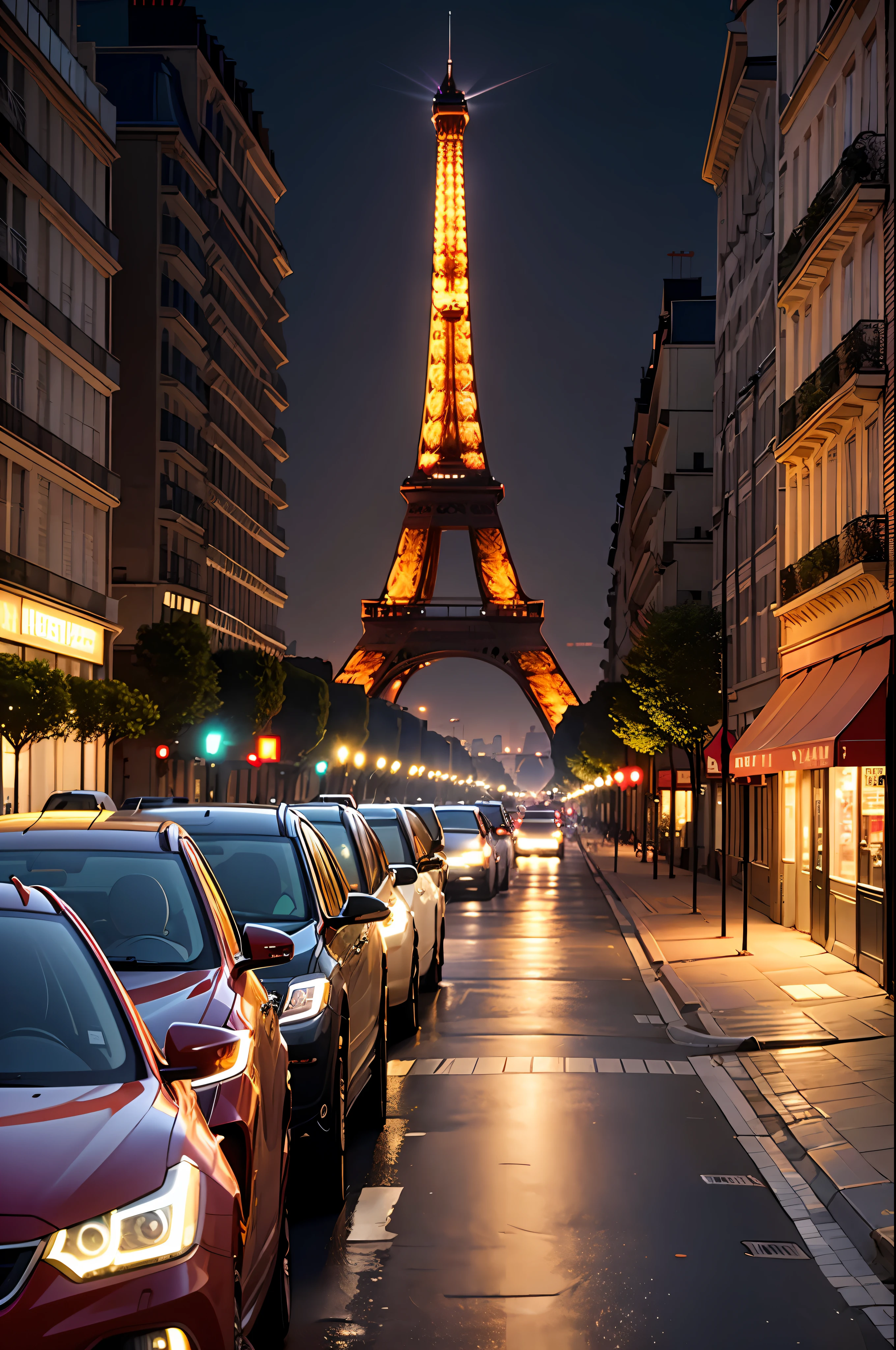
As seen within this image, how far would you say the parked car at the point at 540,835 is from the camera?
55.1 m

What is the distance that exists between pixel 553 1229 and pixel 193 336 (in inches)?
2487

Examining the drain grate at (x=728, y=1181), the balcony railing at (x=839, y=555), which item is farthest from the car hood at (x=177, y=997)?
the balcony railing at (x=839, y=555)

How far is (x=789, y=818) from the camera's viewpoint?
25.3 meters

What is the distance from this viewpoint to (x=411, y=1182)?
319 inches

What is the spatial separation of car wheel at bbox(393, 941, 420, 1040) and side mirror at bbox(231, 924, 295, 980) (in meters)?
7.15

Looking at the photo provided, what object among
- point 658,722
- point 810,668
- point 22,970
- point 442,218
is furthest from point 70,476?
point 442,218

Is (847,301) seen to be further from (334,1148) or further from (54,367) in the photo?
(54,367)

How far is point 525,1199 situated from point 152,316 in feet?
195

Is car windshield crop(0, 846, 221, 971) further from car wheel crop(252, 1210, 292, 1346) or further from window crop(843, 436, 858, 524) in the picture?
window crop(843, 436, 858, 524)

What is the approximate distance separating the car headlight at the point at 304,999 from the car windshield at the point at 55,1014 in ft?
9.60

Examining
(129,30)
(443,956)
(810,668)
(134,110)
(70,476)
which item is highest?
(129,30)

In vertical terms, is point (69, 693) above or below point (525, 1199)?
above

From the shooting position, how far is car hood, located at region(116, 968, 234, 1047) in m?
5.61

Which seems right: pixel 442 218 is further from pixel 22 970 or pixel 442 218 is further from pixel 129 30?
pixel 22 970
